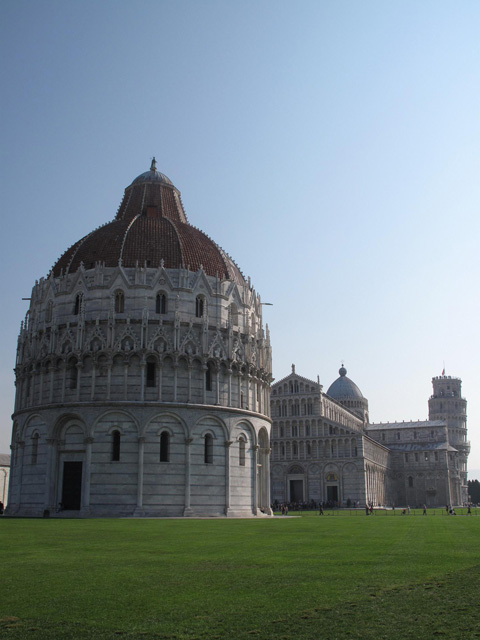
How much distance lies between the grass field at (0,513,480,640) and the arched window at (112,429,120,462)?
29.4 meters

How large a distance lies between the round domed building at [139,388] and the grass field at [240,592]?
29524mm

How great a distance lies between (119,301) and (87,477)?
1395cm

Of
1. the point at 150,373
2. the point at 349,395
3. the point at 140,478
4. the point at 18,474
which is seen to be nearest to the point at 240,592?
the point at 140,478

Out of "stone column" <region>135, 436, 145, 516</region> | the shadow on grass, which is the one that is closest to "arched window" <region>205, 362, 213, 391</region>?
"stone column" <region>135, 436, 145, 516</region>

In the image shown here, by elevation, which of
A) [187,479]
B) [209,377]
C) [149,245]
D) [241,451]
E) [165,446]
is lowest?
[187,479]

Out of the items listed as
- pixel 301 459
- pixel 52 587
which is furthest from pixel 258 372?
pixel 301 459

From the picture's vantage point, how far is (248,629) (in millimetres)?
9930

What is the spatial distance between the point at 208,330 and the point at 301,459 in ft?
206

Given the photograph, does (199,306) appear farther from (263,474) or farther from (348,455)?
(348,455)

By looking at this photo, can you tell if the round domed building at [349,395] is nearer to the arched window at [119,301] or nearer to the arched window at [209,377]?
the arched window at [209,377]

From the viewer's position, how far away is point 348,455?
359 ft

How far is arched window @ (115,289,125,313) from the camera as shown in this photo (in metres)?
Result: 53.9

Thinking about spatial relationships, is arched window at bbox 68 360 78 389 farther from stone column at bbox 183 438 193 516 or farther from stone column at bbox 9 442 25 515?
stone column at bbox 183 438 193 516

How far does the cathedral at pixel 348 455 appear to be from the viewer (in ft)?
360
